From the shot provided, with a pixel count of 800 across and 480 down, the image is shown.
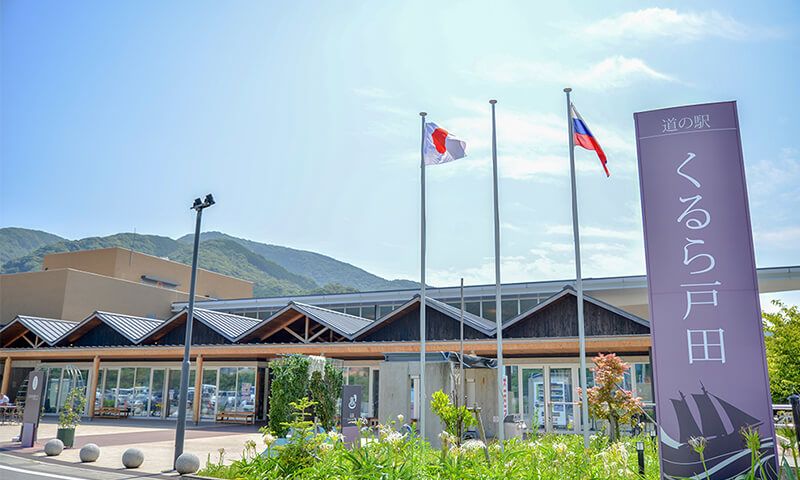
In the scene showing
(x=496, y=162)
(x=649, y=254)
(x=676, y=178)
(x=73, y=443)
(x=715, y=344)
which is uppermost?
(x=496, y=162)

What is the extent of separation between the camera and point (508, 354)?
22.1 meters

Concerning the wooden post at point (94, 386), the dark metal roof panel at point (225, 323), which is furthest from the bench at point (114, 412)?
the dark metal roof panel at point (225, 323)

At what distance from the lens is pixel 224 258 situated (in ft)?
500

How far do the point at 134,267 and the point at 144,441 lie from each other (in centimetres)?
3158

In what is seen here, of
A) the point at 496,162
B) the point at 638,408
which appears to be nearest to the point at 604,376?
the point at 638,408

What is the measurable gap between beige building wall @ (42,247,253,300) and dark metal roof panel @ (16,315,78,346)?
47.3ft

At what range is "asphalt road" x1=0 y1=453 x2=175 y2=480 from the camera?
37.4ft

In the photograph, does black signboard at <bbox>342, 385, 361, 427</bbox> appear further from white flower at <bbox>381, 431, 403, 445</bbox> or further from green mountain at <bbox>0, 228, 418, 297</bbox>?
green mountain at <bbox>0, 228, 418, 297</bbox>

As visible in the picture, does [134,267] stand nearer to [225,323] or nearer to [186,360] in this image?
[225,323]

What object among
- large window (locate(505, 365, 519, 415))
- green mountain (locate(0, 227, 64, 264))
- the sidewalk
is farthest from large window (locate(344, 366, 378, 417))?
green mountain (locate(0, 227, 64, 264))

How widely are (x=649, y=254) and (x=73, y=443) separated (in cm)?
1608

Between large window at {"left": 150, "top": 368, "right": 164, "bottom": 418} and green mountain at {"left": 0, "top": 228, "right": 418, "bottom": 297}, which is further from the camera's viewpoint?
green mountain at {"left": 0, "top": 228, "right": 418, "bottom": 297}

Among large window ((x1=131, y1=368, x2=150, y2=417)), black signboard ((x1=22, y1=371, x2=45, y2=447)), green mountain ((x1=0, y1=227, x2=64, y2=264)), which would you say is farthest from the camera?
green mountain ((x1=0, y1=227, x2=64, y2=264))

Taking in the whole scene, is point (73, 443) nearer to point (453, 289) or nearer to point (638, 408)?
point (638, 408)
